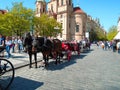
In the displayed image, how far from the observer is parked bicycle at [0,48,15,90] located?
7000mm

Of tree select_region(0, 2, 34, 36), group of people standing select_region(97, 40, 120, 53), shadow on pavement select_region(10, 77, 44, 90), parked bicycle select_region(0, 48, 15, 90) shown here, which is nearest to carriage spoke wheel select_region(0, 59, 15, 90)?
parked bicycle select_region(0, 48, 15, 90)

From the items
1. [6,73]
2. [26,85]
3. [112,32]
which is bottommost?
[26,85]

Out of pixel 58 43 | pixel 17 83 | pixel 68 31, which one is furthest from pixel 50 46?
pixel 68 31

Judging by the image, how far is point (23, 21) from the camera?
46031mm

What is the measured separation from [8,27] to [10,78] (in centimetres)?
4110

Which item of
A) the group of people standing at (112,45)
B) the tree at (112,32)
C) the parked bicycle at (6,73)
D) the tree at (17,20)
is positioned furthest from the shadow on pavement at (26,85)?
the tree at (112,32)

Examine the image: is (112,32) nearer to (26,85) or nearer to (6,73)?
(26,85)

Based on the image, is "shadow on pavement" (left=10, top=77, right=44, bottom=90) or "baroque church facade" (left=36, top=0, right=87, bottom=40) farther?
"baroque church facade" (left=36, top=0, right=87, bottom=40)

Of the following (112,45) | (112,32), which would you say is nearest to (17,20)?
(112,45)

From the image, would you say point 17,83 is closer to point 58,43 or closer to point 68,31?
point 58,43

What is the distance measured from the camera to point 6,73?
7340 mm

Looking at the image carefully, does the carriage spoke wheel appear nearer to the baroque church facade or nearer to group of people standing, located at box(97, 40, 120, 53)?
group of people standing, located at box(97, 40, 120, 53)

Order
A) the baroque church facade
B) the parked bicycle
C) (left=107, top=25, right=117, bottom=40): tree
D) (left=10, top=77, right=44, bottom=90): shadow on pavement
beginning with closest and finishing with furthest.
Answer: the parked bicycle < (left=10, top=77, right=44, bottom=90): shadow on pavement < the baroque church facade < (left=107, top=25, right=117, bottom=40): tree

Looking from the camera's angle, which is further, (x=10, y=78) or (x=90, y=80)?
(x=90, y=80)
